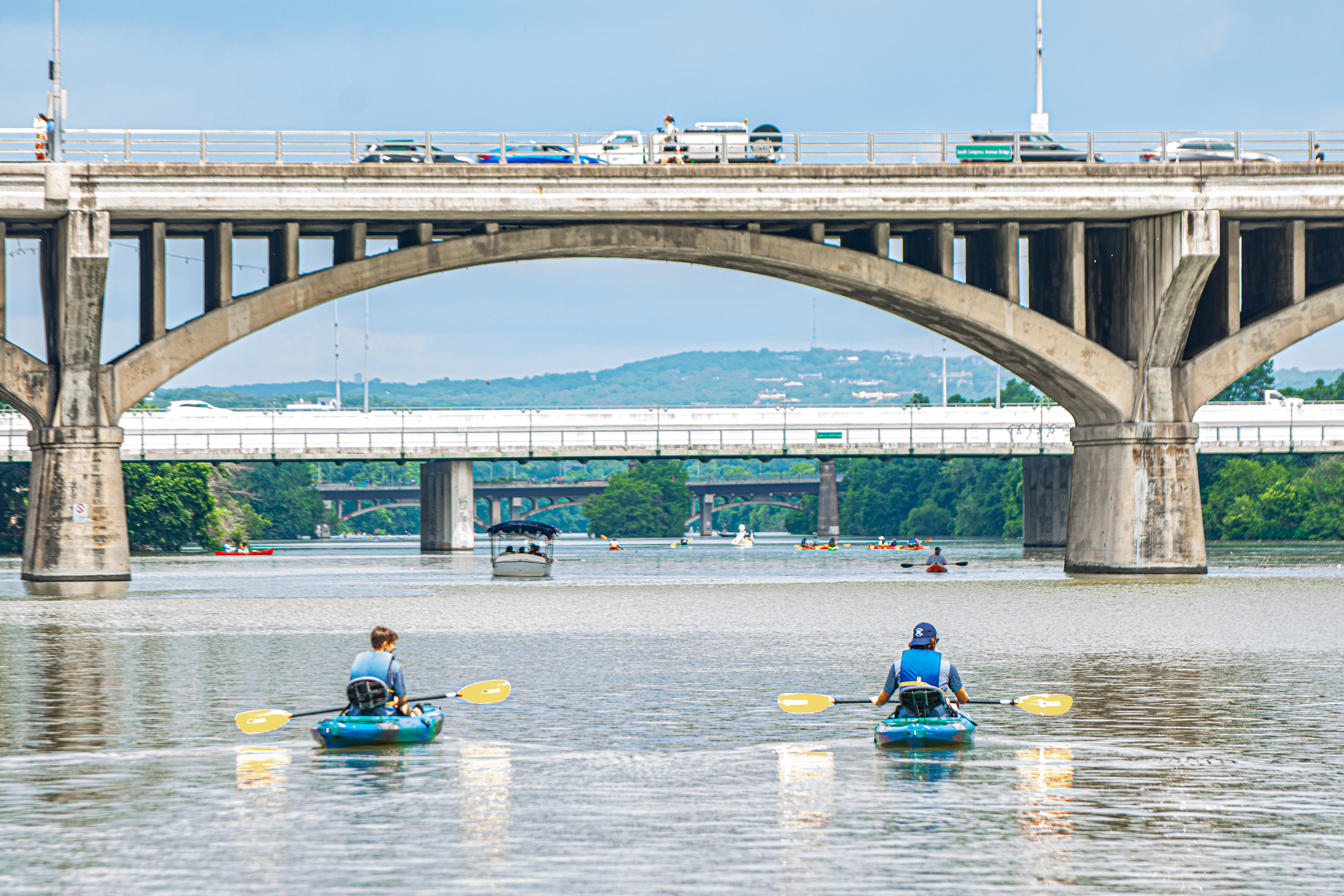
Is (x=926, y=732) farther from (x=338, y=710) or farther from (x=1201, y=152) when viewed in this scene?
(x=1201, y=152)

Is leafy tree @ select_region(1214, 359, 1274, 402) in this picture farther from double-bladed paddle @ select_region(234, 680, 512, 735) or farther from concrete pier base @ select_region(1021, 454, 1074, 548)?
double-bladed paddle @ select_region(234, 680, 512, 735)

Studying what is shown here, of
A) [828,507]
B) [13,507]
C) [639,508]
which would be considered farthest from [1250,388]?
[13,507]

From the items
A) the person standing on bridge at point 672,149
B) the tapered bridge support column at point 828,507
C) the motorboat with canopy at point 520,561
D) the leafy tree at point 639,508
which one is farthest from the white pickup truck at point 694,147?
the leafy tree at point 639,508

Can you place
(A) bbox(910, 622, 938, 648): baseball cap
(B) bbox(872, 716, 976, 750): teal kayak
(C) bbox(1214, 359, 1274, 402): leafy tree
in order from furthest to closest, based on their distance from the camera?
1. (C) bbox(1214, 359, 1274, 402): leafy tree
2. (A) bbox(910, 622, 938, 648): baseball cap
3. (B) bbox(872, 716, 976, 750): teal kayak

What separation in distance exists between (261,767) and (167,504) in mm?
92825

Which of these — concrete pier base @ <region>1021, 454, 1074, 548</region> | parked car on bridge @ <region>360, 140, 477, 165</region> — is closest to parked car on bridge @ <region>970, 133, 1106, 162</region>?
parked car on bridge @ <region>360, 140, 477, 165</region>

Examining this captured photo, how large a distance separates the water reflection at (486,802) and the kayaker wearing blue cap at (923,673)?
4670 millimetres

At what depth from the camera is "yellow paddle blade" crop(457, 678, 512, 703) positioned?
74.7ft

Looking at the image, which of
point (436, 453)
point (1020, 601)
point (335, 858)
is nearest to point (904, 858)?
point (335, 858)

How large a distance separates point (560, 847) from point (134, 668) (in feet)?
55.4

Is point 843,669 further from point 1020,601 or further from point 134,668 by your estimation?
point 1020,601

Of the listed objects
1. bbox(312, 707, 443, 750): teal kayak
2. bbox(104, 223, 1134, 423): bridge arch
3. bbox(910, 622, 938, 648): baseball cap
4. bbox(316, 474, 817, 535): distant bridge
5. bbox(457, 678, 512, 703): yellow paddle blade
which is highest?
bbox(104, 223, 1134, 423): bridge arch

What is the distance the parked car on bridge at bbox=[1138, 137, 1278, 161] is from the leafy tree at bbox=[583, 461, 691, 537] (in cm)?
13871

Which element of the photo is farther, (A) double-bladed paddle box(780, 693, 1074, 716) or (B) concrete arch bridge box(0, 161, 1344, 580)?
(B) concrete arch bridge box(0, 161, 1344, 580)
